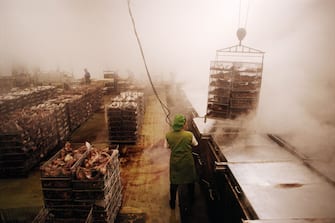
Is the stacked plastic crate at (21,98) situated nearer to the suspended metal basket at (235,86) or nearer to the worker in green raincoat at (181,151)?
the worker in green raincoat at (181,151)

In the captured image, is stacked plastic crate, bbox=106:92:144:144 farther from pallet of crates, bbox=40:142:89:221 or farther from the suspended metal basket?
pallet of crates, bbox=40:142:89:221

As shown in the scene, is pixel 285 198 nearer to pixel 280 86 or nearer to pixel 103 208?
pixel 103 208

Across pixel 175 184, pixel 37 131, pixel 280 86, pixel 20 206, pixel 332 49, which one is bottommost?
pixel 20 206

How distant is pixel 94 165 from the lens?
10.0 ft

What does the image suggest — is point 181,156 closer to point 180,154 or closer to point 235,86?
point 180,154

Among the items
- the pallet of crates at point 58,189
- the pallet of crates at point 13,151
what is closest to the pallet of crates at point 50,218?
the pallet of crates at point 58,189

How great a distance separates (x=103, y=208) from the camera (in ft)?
9.37

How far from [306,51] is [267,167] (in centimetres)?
246

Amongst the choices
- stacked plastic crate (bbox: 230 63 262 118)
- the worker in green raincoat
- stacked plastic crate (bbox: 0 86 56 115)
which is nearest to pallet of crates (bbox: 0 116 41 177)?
the worker in green raincoat

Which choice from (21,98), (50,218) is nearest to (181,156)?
(50,218)

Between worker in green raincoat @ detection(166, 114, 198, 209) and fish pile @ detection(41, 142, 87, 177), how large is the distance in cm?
136

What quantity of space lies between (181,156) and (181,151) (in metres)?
0.08

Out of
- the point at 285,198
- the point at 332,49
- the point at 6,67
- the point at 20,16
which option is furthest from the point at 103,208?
the point at 6,67

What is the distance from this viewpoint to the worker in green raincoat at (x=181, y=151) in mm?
3350
